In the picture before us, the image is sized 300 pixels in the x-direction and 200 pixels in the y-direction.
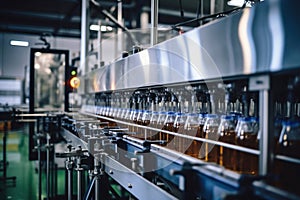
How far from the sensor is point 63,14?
5887 millimetres

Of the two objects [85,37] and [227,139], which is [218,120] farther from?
[85,37]

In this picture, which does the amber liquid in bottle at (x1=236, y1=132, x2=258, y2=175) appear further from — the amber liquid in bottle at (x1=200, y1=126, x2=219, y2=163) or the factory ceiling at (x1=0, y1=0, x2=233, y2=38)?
the factory ceiling at (x1=0, y1=0, x2=233, y2=38)

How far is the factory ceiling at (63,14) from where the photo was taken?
489 centimetres

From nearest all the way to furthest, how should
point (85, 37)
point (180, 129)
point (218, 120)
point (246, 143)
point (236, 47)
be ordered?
point (236, 47), point (246, 143), point (218, 120), point (180, 129), point (85, 37)

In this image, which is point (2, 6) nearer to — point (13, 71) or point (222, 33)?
point (13, 71)

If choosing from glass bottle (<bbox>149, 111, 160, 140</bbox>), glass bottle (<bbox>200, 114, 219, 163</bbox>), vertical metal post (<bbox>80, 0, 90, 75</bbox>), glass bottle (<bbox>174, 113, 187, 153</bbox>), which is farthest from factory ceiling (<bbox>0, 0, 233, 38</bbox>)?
glass bottle (<bbox>200, 114, 219, 163</bbox>)

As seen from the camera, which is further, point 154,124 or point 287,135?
point 154,124

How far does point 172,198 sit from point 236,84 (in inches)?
12.4

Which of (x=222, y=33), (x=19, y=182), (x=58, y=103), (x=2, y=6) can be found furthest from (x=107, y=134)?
(x=58, y=103)

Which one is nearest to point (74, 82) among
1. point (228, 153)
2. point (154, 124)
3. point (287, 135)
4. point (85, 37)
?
point (85, 37)

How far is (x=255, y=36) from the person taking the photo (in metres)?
0.64

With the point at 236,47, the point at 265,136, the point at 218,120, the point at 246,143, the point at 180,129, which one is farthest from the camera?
the point at 180,129

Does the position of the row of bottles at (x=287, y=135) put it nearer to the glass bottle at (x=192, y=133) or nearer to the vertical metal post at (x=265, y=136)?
the vertical metal post at (x=265, y=136)

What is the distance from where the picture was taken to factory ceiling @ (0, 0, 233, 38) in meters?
4.89
